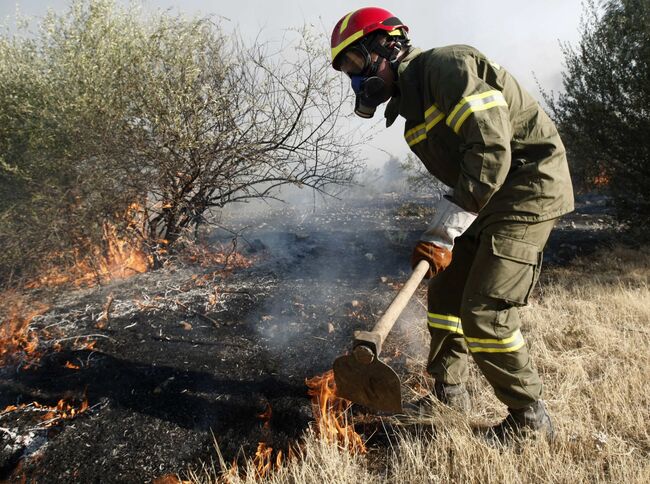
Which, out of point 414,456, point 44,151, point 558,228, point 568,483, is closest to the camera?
point 568,483

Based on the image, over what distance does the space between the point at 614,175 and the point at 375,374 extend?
6910mm

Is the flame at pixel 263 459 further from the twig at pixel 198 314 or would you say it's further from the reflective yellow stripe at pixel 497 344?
the twig at pixel 198 314

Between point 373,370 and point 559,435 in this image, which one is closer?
point 373,370

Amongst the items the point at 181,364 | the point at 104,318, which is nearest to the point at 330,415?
the point at 181,364

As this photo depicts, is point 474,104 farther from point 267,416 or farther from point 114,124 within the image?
point 114,124

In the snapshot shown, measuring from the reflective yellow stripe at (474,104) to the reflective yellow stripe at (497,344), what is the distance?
1.05 metres

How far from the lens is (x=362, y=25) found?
2.27 metres

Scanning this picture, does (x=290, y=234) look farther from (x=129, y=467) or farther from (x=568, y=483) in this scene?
(x=568, y=483)

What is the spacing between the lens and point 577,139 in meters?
6.99

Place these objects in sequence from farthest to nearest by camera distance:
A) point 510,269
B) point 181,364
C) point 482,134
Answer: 1. point 181,364
2. point 510,269
3. point 482,134

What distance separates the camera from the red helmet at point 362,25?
2262 millimetres

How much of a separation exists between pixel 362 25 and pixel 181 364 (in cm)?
263

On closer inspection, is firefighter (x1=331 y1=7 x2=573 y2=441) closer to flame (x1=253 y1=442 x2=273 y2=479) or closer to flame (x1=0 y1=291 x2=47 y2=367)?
flame (x1=253 y1=442 x2=273 y2=479)

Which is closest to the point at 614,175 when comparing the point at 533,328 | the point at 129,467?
the point at 533,328
